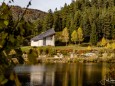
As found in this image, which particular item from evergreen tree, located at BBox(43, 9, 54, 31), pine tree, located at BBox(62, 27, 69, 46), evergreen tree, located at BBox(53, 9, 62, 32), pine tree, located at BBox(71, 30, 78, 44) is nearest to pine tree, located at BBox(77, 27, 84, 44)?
pine tree, located at BBox(71, 30, 78, 44)

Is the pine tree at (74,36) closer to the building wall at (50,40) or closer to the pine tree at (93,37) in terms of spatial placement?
the pine tree at (93,37)

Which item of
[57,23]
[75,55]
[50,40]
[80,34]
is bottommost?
[75,55]

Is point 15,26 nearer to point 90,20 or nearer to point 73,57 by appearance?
point 73,57

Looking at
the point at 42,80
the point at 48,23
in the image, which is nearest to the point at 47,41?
the point at 48,23

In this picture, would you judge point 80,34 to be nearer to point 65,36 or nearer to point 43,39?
point 65,36

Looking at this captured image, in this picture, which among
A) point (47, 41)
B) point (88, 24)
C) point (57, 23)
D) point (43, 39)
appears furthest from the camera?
point (57, 23)

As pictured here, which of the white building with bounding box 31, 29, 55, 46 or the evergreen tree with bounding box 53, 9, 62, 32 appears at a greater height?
the evergreen tree with bounding box 53, 9, 62, 32

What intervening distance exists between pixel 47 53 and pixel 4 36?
84.2 metres

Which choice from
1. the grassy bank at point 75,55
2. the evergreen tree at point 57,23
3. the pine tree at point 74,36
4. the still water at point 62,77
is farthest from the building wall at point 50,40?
the still water at point 62,77

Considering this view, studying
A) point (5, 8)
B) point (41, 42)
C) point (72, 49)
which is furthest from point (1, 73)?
point (41, 42)

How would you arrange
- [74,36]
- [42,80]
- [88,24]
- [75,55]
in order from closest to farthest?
1. [42,80]
2. [75,55]
3. [74,36]
4. [88,24]

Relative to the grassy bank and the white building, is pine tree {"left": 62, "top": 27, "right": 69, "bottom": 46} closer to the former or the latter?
the white building

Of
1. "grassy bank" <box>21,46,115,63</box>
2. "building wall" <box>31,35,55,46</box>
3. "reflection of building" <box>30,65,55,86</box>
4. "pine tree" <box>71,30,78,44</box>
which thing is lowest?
"reflection of building" <box>30,65,55,86</box>

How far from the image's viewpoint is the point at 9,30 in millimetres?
3213
